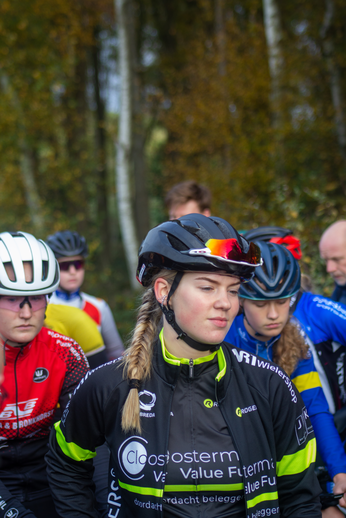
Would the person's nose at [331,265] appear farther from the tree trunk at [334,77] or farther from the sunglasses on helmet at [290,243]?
the tree trunk at [334,77]

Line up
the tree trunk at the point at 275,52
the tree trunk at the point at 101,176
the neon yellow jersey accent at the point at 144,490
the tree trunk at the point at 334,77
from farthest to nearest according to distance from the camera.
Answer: the tree trunk at the point at 101,176 → the tree trunk at the point at 275,52 → the tree trunk at the point at 334,77 → the neon yellow jersey accent at the point at 144,490

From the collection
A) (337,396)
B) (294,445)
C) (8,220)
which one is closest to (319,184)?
(337,396)

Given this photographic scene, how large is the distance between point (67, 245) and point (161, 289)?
3.39 meters

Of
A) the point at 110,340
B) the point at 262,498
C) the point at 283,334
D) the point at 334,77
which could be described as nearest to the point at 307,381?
the point at 283,334

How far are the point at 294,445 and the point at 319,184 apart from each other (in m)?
8.08

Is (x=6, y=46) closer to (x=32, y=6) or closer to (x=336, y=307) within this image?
(x=32, y=6)

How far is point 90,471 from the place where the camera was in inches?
97.7

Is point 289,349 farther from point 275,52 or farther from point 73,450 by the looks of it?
point 275,52

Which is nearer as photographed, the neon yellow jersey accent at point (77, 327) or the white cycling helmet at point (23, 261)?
the white cycling helmet at point (23, 261)

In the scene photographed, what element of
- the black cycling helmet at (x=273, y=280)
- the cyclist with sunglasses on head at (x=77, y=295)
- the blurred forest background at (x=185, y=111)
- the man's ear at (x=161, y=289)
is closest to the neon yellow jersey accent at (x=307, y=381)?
Answer: the black cycling helmet at (x=273, y=280)

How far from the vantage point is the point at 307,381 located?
→ 10.3 ft

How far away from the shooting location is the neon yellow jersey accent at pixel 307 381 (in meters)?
3.11

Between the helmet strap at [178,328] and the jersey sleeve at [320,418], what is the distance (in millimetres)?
1115

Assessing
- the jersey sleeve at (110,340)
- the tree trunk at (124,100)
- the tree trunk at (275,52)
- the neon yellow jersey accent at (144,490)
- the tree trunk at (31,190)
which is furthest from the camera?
the tree trunk at (31,190)
